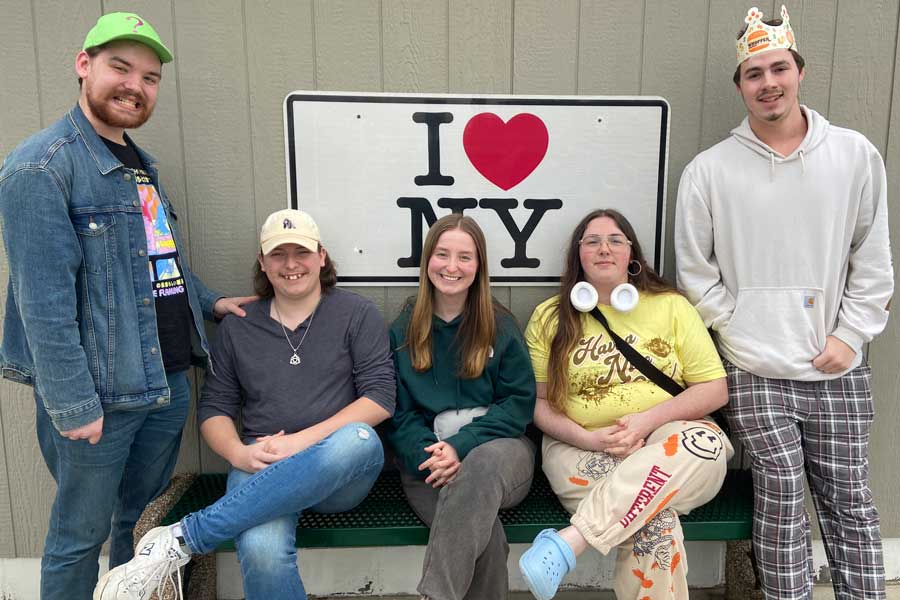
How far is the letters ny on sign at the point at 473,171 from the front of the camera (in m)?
2.26

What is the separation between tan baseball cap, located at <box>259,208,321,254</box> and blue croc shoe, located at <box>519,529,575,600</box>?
1.13m

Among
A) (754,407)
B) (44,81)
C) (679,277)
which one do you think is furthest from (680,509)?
(44,81)

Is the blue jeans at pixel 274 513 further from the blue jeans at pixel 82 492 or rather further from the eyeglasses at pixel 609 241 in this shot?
the eyeglasses at pixel 609 241

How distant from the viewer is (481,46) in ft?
7.37

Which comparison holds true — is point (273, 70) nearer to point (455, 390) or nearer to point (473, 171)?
point (473, 171)

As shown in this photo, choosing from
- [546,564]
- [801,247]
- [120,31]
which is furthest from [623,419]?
[120,31]

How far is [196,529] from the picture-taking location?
178 cm

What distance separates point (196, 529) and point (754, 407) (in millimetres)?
1762

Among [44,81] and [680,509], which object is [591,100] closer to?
[680,509]

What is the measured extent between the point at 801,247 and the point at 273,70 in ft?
6.15

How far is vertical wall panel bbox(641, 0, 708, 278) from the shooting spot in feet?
7.45

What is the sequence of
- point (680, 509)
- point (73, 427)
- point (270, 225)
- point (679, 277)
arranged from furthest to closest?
point (679, 277)
point (270, 225)
point (680, 509)
point (73, 427)

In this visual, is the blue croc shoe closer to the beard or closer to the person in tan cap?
the person in tan cap

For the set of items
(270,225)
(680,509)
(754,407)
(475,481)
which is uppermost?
(270,225)
